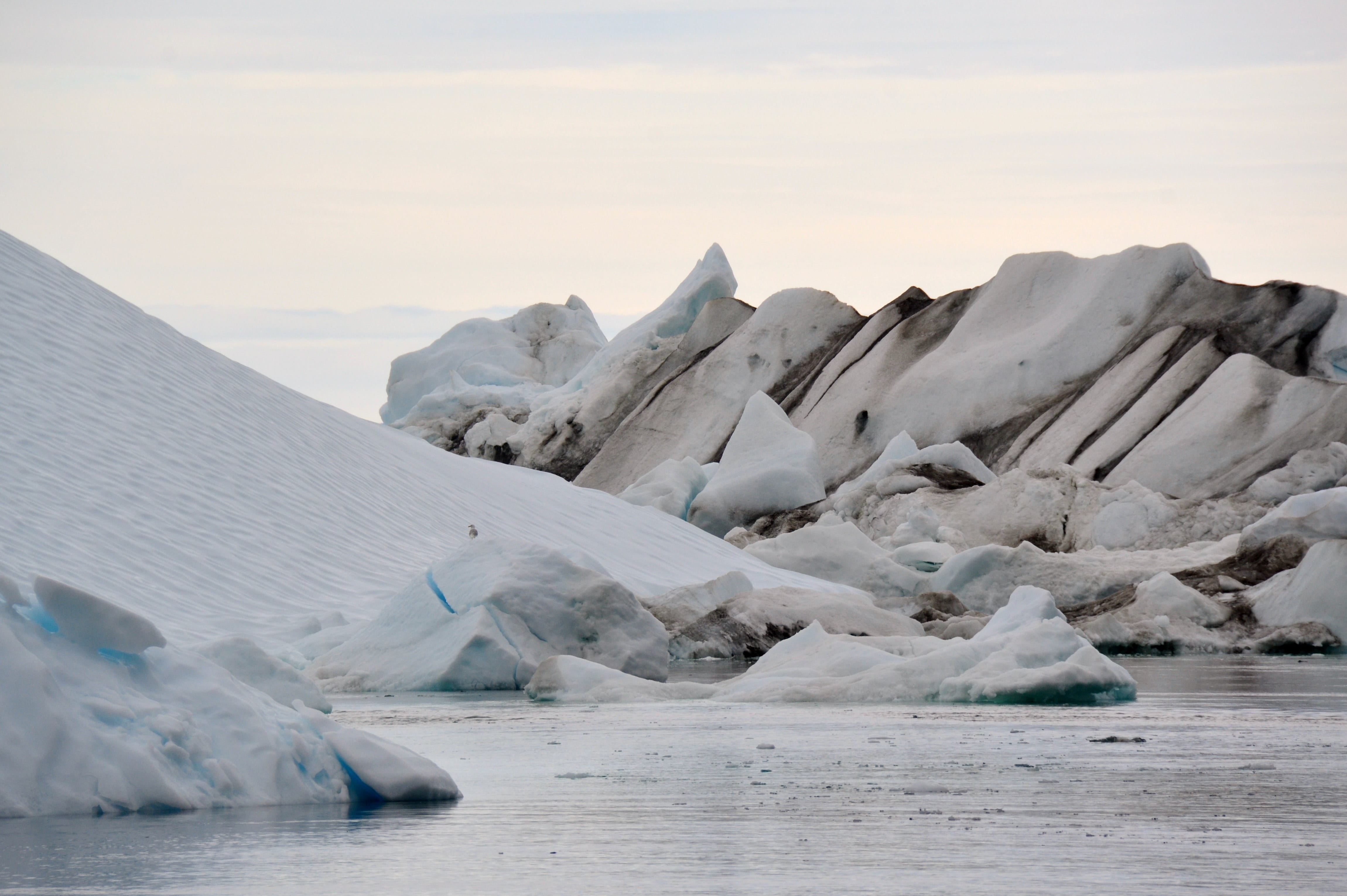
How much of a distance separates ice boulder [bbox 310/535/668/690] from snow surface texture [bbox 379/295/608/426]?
136 feet

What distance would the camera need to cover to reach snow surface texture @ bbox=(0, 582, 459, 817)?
15.6ft

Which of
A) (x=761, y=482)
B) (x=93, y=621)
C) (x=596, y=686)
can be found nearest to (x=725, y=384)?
(x=761, y=482)

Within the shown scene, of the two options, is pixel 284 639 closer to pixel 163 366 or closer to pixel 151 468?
pixel 151 468

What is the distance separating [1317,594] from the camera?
1625 cm

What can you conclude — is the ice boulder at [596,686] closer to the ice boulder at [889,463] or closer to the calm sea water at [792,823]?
the calm sea water at [792,823]

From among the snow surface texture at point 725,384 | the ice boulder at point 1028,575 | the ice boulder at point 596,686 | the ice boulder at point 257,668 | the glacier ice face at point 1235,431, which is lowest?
the ice boulder at point 596,686

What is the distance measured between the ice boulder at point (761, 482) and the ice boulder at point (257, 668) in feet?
78.0

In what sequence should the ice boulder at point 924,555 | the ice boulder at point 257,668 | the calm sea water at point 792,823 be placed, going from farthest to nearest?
the ice boulder at point 924,555
the ice boulder at point 257,668
the calm sea water at point 792,823

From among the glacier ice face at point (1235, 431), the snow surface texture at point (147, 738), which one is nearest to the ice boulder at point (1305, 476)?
the glacier ice face at point (1235, 431)

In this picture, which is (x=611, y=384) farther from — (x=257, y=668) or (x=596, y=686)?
(x=257, y=668)

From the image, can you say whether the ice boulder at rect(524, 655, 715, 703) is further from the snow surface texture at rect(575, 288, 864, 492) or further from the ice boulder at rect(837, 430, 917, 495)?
the snow surface texture at rect(575, 288, 864, 492)

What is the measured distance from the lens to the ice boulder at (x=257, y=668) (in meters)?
6.91

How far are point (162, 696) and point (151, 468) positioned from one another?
507 inches

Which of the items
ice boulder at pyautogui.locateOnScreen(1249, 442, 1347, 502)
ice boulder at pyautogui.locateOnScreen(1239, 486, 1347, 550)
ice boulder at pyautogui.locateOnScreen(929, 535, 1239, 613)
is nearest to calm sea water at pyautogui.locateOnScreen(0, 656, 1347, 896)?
ice boulder at pyautogui.locateOnScreen(929, 535, 1239, 613)
